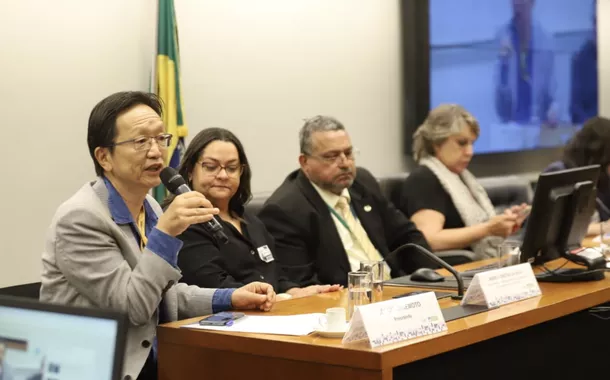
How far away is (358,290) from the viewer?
252 cm

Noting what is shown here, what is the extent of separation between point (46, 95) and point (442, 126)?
194 centimetres

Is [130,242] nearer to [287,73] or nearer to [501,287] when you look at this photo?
[501,287]

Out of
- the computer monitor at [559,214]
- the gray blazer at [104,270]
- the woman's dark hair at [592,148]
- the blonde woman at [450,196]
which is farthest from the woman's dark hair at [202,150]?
the woman's dark hair at [592,148]

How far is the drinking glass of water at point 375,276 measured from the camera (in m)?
2.62

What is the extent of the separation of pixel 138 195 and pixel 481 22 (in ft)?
13.1

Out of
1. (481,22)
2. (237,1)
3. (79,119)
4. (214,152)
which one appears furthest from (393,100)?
(214,152)

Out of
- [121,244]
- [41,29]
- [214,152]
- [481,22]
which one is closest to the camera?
[121,244]

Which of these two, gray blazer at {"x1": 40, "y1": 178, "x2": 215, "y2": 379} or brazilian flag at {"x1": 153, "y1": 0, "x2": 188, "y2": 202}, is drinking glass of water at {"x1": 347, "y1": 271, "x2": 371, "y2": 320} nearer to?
gray blazer at {"x1": 40, "y1": 178, "x2": 215, "y2": 379}

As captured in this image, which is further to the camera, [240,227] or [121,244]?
[240,227]

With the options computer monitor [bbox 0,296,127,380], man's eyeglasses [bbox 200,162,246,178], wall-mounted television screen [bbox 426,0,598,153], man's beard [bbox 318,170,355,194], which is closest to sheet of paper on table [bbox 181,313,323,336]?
computer monitor [bbox 0,296,127,380]

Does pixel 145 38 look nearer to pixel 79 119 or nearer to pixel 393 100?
pixel 79 119

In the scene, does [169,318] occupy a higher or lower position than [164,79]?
lower

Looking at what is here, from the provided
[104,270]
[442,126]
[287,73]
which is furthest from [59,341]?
[287,73]

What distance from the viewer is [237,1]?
4734 millimetres
